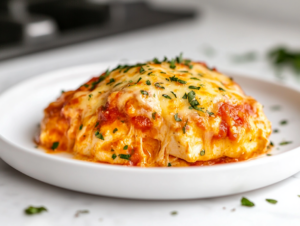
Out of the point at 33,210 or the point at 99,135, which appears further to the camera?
the point at 99,135

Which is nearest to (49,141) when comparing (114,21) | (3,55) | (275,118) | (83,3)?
(275,118)

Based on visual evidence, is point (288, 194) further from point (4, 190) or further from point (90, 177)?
point (4, 190)

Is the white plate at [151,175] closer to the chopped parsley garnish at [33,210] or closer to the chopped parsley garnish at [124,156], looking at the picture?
the chopped parsley garnish at [33,210]

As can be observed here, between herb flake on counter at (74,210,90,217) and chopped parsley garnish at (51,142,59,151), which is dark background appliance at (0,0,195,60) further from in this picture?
herb flake on counter at (74,210,90,217)

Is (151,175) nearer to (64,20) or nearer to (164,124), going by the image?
(164,124)

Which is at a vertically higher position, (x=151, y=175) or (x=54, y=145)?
(x=151, y=175)

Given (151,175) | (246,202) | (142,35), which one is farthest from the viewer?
(142,35)

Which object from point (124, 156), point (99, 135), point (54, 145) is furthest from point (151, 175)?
point (54, 145)
